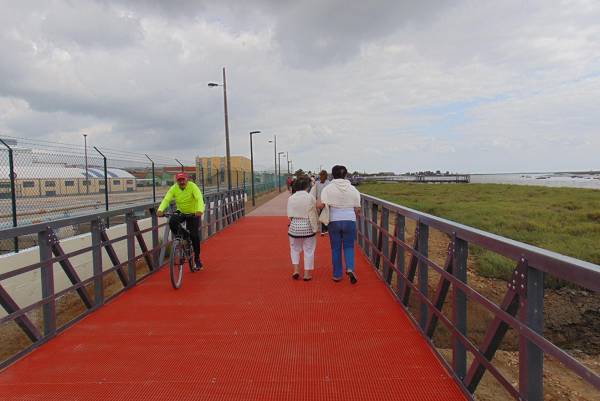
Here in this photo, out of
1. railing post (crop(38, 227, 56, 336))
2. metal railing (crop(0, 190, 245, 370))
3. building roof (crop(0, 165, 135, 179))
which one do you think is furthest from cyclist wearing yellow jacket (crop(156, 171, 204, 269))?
building roof (crop(0, 165, 135, 179))

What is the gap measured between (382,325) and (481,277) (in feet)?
19.4

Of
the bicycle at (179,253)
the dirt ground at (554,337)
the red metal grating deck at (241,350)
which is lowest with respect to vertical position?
the dirt ground at (554,337)

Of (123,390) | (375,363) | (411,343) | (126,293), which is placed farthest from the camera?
(126,293)

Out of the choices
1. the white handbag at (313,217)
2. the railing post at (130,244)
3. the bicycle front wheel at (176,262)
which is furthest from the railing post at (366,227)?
the railing post at (130,244)

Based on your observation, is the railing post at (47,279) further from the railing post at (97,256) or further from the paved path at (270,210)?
the paved path at (270,210)

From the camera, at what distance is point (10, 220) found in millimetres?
6160

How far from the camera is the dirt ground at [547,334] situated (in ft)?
15.8

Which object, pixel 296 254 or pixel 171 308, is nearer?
pixel 171 308

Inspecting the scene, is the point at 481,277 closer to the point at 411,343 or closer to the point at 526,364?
the point at 411,343

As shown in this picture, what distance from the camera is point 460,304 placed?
2.95 metres

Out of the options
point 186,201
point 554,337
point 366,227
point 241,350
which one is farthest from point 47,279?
point 554,337

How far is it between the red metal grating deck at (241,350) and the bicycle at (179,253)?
0.19m

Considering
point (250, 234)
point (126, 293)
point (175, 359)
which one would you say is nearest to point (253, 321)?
point (175, 359)

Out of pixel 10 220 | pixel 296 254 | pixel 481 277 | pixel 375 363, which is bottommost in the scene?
pixel 481 277
